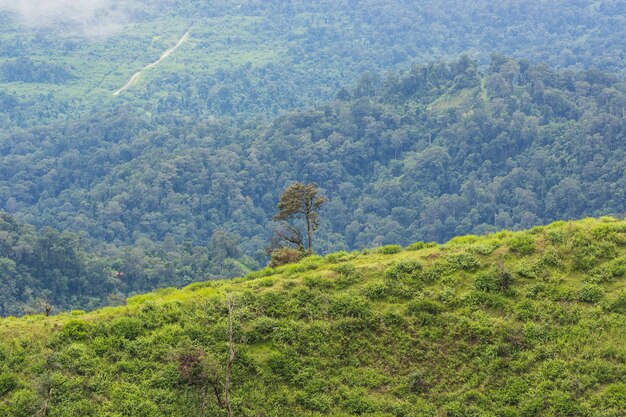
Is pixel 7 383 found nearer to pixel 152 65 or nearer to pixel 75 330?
pixel 75 330

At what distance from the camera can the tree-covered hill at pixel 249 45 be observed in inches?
5231

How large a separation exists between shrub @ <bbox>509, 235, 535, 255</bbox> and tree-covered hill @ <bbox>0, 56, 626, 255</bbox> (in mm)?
55149

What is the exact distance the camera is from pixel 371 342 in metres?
20.7

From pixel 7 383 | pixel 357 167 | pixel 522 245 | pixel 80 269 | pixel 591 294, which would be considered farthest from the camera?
pixel 357 167

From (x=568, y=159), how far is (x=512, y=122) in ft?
30.8

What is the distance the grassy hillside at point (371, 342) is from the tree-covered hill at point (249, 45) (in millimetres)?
107783

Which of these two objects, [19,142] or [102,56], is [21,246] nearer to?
[19,142]

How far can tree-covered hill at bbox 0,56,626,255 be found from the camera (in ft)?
281

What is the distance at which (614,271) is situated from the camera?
21625mm

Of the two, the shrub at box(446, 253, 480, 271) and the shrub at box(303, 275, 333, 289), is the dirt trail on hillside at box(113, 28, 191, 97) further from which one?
the shrub at box(446, 253, 480, 271)

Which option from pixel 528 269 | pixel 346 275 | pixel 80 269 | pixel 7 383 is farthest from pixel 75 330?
pixel 80 269

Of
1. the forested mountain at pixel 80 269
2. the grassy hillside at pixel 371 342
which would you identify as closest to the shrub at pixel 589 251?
the grassy hillside at pixel 371 342

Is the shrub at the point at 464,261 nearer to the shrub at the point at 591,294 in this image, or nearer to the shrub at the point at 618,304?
the shrub at the point at 591,294

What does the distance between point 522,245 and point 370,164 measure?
78.8 m
